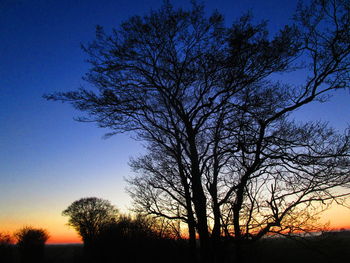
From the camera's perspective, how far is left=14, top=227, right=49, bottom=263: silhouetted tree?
2244cm

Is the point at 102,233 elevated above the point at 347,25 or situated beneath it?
situated beneath

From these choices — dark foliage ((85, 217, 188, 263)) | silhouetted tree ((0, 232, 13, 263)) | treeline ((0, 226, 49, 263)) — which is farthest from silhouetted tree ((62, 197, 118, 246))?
dark foliage ((85, 217, 188, 263))

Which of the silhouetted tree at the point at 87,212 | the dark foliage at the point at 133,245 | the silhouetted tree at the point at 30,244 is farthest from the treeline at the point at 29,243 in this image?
the dark foliage at the point at 133,245

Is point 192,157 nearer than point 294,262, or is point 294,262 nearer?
point 192,157

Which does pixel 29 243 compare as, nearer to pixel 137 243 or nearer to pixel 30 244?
pixel 30 244

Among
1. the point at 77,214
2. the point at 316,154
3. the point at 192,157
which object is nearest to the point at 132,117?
the point at 192,157

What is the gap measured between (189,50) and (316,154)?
4194 millimetres

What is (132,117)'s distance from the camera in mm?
7070

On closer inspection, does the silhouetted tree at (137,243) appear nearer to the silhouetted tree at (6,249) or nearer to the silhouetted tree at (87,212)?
the silhouetted tree at (6,249)

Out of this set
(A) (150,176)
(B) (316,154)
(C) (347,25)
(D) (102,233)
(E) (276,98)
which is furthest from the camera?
(D) (102,233)

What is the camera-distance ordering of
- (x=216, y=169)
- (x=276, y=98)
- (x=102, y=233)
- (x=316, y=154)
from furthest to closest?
(x=102, y=233), (x=216, y=169), (x=276, y=98), (x=316, y=154)

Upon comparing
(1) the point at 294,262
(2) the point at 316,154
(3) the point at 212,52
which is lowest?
(1) the point at 294,262

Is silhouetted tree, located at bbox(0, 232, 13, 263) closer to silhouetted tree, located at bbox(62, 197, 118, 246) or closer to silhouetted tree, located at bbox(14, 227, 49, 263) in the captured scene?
silhouetted tree, located at bbox(14, 227, 49, 263)

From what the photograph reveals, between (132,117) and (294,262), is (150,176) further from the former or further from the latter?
(294,262)
